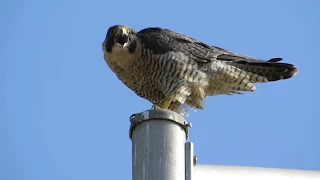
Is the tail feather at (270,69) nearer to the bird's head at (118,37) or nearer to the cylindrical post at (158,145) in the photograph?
the bird's head at (118,37)

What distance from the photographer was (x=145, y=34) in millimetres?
8875

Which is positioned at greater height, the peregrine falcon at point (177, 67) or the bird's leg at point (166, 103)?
the peregrine falcon at point (177, 67)

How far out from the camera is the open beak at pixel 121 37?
28.8 ft

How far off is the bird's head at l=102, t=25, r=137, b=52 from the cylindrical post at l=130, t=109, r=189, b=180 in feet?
12.4

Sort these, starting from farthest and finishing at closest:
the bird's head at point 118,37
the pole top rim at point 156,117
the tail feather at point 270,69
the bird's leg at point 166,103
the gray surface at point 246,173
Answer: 1. the bird's head at point 118,37
2. the tail feather at point 270,69
3. the bird's leg at point 166,103
4. the pole top rim at point 156,117
5. the gray surface at point 246,173

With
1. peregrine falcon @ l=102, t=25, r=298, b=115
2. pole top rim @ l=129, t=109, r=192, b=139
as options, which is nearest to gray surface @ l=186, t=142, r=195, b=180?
pole top rim @ l=129, t=109, r=192, b=139

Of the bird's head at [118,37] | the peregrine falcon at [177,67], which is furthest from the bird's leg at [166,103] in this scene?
the bird's head at [118,37]

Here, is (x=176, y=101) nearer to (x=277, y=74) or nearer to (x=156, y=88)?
(x=156, y=88)

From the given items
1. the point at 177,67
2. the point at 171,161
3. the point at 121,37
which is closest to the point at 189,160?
the point at 171,161

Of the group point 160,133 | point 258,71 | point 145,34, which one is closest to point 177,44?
point 145,34

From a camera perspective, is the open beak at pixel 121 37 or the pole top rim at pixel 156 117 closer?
the pole top rim at pixel 156 117

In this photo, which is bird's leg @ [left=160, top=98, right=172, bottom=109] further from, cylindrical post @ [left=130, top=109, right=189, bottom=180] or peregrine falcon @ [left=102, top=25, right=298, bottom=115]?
cylindrical post @ [left=130, top=109, right=189, bottom=180]

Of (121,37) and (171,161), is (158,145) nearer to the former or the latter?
(171,161)

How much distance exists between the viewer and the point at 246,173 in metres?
4.44
